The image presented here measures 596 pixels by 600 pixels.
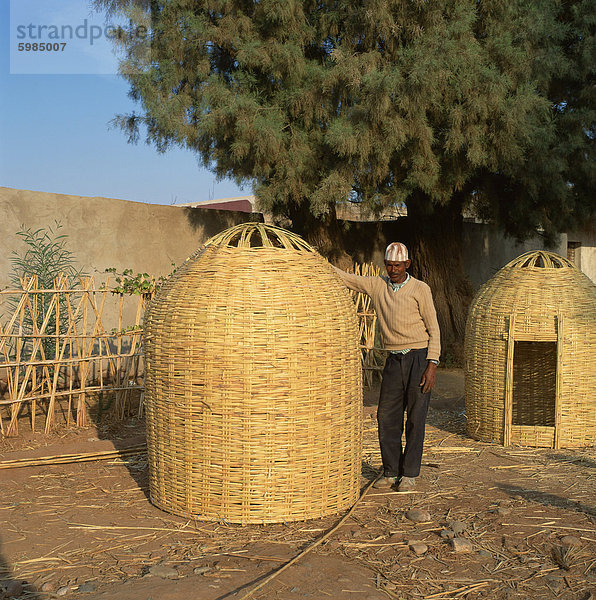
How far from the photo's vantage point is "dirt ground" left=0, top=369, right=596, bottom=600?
10.8 feet

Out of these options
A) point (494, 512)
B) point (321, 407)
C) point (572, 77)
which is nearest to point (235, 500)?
point (321, 407)

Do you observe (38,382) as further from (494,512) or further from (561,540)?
(561,540)

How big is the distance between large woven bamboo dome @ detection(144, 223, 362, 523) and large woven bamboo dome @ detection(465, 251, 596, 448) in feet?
8.35

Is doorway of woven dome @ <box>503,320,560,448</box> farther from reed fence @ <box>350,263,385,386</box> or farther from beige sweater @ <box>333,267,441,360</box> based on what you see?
beige sweater @ <box>333,267,441,360</box>

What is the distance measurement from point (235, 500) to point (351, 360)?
3.72 feet

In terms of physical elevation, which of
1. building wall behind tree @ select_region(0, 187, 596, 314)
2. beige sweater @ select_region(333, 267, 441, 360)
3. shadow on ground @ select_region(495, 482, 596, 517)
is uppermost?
building wall behind tree @ select_region(0, 187, 596, 314)

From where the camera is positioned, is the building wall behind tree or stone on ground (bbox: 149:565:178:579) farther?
the building wall behind tree

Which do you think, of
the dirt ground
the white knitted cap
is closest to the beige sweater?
the white knitted cap

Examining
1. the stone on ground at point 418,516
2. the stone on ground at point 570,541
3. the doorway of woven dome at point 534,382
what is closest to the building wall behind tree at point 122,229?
the doorway of woven dome at point 534,382

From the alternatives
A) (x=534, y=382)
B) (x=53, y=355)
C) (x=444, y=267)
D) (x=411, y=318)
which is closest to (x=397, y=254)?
(x=411, y=318)

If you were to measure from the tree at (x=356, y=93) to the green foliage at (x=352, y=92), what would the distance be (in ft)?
0.07

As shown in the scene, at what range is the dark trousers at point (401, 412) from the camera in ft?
16.3

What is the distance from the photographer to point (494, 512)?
175 inches

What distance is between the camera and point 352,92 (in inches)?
A: 375
